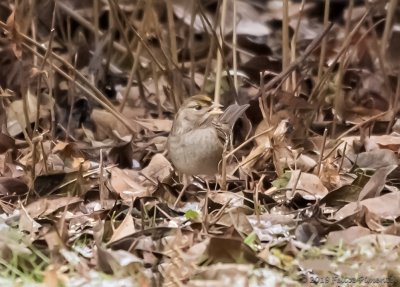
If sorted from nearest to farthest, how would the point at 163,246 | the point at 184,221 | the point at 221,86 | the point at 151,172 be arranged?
the point at 163,246 → the point at 184,221 → the point at 151,172 → the point at 221,86

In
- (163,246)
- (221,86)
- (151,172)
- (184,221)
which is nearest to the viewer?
(163,246)

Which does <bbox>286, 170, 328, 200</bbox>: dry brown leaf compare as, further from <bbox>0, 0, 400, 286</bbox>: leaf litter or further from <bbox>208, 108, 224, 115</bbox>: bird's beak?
<bbox>208, 108, 224, 115</bbox>: bird's beak

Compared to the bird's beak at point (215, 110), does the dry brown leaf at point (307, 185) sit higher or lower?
lower

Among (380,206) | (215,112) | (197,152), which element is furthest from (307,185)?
(215,112)

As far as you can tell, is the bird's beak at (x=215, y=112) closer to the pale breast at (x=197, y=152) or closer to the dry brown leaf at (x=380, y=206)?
the pale breast at (x=197, y=152)

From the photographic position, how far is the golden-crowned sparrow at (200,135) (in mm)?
4473

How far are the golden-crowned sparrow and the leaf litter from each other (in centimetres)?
9

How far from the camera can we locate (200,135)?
180 inches

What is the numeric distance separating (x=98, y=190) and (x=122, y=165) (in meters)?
0.52

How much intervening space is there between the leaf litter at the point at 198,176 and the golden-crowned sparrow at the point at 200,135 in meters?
0.09

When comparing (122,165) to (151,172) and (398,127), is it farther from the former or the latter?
(398,127)

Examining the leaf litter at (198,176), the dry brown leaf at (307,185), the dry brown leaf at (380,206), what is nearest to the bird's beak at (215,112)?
the leaf litter at (198,176)

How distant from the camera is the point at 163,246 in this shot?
351cm

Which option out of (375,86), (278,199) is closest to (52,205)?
(278,199)
